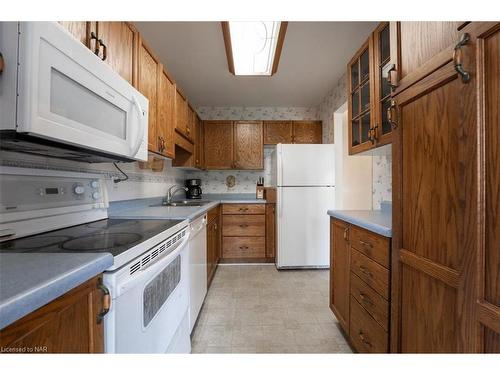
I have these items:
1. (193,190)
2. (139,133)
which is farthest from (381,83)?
(193,190)

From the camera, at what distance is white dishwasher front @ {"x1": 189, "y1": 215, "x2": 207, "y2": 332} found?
1641mm

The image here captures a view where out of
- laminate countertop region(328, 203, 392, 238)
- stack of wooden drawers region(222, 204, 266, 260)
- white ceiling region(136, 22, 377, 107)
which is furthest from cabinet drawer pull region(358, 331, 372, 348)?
white ceiling region(136, 22, 377, 107)

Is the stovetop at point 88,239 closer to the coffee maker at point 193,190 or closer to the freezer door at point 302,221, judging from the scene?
the freezer door at point 302,221

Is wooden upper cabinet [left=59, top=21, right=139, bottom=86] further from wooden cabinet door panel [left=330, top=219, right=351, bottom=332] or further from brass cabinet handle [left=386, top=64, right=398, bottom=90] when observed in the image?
wooden cabinet door panel [left=330, top=219, right=351, bottom=332]

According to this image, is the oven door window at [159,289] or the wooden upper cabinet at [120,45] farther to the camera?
the wooden upper cabinet at [120,45]

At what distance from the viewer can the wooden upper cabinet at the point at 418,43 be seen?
0.76 m

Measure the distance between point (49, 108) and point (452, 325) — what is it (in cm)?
142

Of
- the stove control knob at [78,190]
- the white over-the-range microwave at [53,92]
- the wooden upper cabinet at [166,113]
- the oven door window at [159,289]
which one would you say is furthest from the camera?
the wooden upper cabinet at [166,113]

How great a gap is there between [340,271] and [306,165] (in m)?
1.60

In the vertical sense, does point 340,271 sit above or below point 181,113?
below

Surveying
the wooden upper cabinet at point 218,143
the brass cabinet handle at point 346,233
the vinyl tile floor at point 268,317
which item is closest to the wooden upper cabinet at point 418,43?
the brass cabinet handle at point 346,233

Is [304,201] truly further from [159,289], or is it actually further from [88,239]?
[88,239]

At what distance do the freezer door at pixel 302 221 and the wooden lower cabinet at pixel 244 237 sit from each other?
13.0 inches

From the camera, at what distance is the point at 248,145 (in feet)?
11.9
